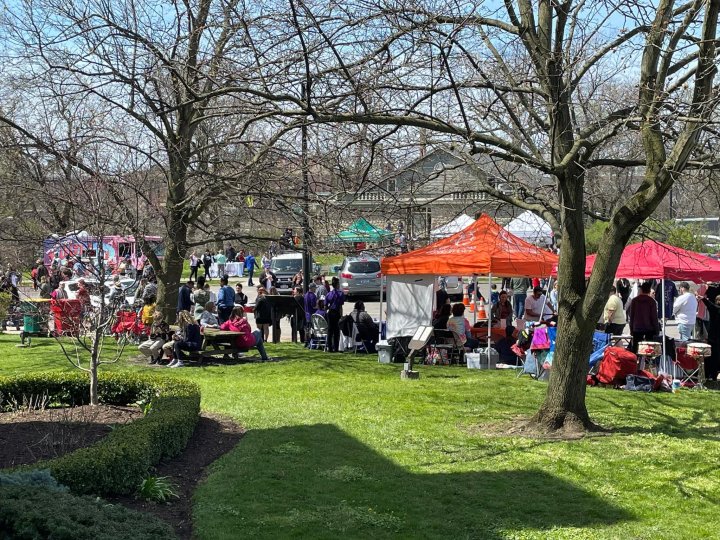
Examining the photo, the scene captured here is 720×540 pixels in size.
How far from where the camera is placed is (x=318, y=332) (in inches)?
800

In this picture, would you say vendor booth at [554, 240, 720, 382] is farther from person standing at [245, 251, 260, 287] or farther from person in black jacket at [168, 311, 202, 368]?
person standing at [245, 251, 260, 287]

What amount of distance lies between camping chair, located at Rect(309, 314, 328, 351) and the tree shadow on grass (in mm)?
10252

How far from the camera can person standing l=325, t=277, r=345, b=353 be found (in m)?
19.9

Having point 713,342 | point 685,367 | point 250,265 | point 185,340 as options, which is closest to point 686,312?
point 713,342

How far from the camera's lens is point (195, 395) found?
38.6 feet

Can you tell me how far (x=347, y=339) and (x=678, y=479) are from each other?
12.0 meters

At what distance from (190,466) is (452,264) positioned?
932cm

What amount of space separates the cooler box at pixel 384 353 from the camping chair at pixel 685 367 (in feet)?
18.5

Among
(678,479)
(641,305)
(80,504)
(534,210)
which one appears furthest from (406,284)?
(80,504)

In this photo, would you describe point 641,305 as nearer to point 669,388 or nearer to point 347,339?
point 669,388

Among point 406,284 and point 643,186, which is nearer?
point 643,186

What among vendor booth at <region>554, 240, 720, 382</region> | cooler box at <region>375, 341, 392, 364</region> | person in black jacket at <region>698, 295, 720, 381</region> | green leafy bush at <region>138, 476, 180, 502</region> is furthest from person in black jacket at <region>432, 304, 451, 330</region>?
green leafy bush at <region>138, 476, 180, 502</region>

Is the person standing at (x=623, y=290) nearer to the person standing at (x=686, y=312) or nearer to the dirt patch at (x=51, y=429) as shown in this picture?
the person standing at (x=686, y=312)

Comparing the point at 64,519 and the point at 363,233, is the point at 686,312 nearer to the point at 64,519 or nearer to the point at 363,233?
the point at 363,233
